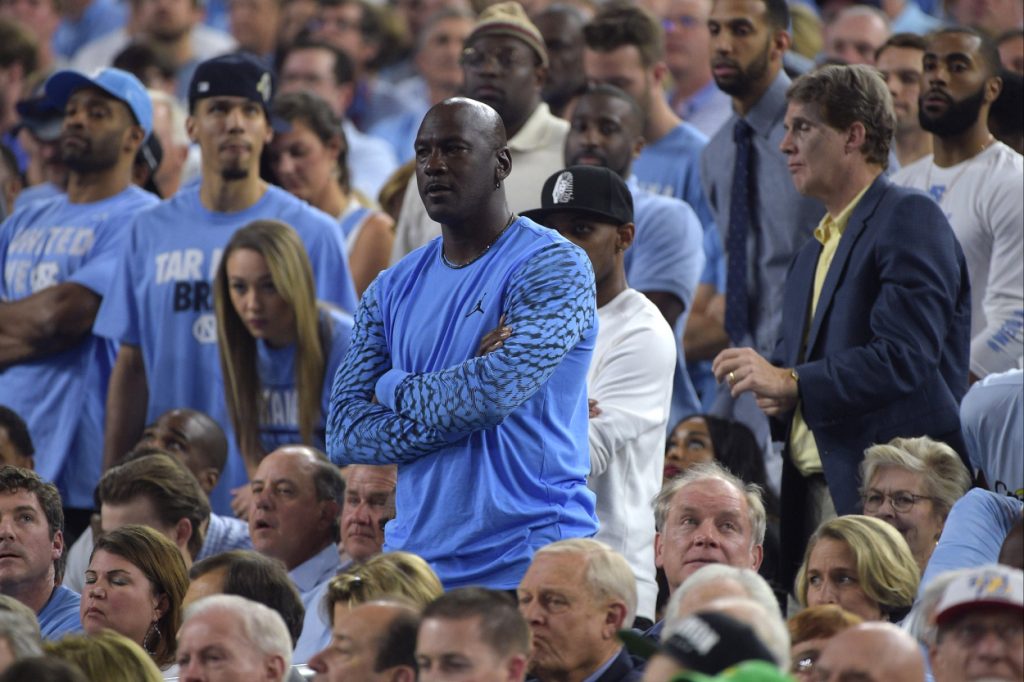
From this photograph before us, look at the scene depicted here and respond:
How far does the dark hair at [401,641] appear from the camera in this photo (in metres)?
5.46

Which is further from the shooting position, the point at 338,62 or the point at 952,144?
the point at 338,62

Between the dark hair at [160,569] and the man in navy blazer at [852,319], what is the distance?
1.96m

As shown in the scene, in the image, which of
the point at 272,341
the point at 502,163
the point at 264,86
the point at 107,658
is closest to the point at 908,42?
the point at 264,86

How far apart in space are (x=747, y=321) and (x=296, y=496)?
2.03 m

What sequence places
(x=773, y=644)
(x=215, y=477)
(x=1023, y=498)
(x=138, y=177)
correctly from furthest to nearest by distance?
(x=138, y=177), (x=215, y=477), (x=1023, y=498), (x=773, y=644)

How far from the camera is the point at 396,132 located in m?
12.7

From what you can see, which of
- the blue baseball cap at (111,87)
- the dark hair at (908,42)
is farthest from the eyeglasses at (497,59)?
the dark hair at (908,42)

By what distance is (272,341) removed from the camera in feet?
26.7

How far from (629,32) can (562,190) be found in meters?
2.86

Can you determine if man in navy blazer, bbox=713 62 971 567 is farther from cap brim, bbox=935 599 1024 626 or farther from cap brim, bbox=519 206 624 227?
cap brim, bbox=935 599 1024 626

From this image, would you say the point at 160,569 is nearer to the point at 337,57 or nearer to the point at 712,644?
the point at 712,644

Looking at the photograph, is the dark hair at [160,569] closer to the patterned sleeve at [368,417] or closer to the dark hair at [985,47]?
the patterned sleeve at [368,417]

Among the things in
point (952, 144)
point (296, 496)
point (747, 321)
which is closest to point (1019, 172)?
point (952, 144)

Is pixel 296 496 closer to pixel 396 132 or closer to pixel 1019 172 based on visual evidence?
pixel 1019 172
